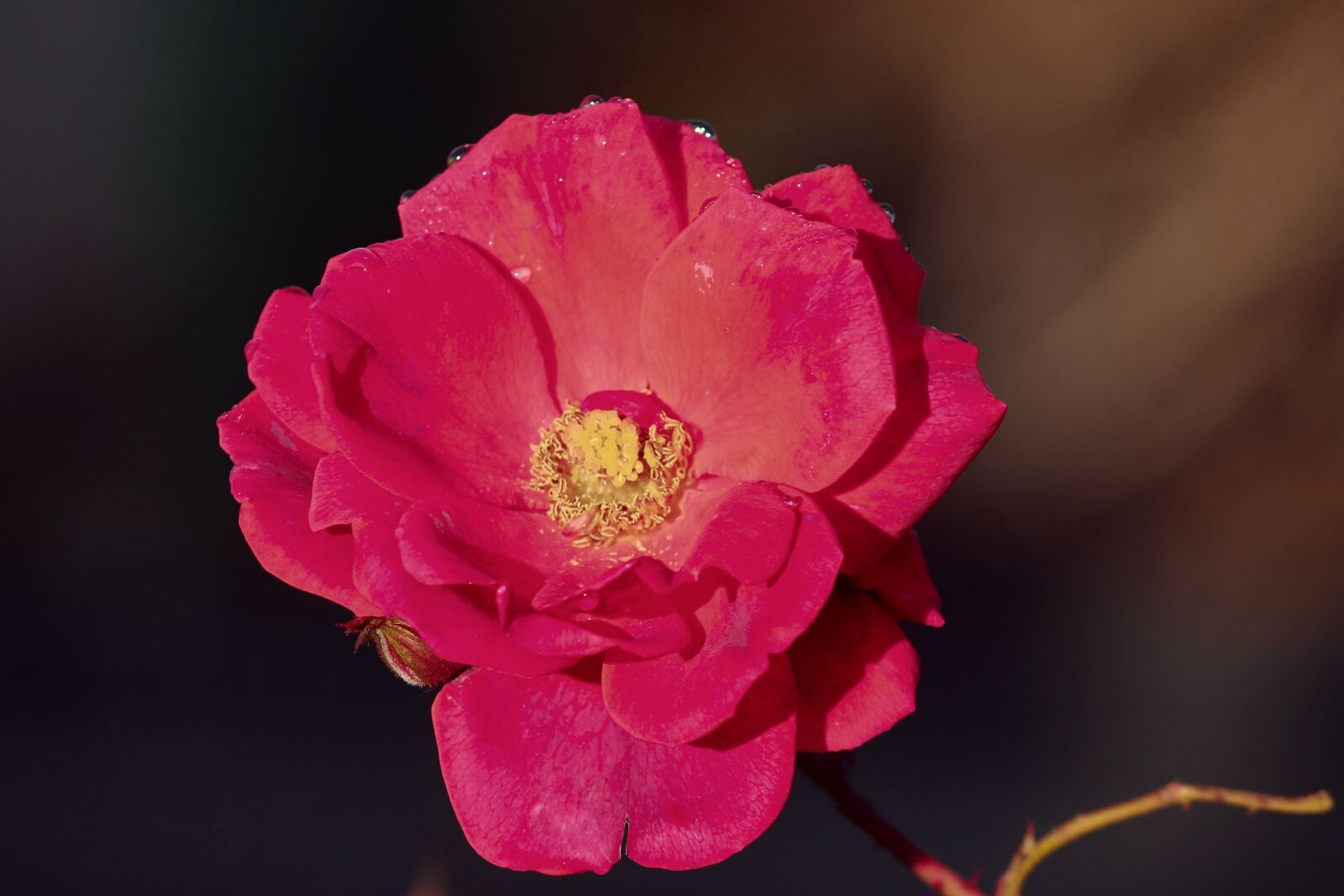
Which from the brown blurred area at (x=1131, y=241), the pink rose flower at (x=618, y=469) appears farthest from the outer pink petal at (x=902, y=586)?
the brown blurred area at (x=1131, y=241)

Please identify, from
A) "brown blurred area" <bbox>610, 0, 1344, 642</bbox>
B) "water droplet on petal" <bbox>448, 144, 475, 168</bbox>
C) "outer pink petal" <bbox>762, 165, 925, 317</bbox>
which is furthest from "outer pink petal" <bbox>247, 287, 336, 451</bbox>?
"brown blurred area" <bbox>610, 0, 1344, 642</bbox>

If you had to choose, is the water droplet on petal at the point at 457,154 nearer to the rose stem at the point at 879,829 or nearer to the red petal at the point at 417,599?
the red petal at the point at 417,599

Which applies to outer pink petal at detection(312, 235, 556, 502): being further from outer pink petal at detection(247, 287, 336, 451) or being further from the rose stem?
the rose stem

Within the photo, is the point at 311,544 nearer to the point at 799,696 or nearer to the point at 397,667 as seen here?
the point at 397,667

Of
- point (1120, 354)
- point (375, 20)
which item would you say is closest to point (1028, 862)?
point (1120, 354)

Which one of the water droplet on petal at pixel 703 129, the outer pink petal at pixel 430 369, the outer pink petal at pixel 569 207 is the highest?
the water droplet on petal at pixel 703 129

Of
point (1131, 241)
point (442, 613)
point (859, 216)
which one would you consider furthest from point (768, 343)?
point (1131, 241)
